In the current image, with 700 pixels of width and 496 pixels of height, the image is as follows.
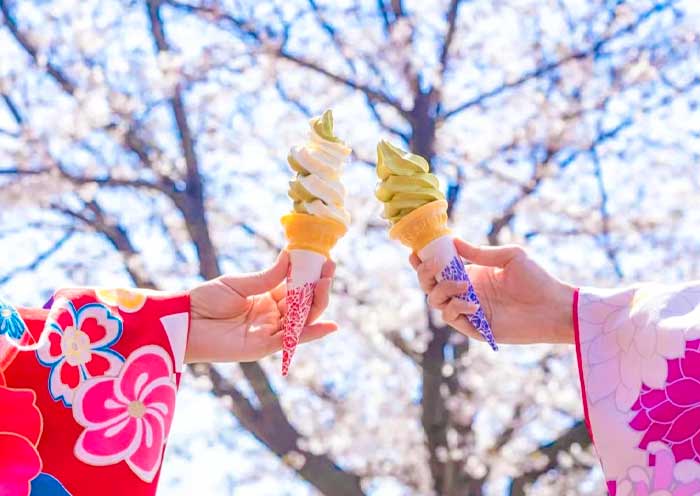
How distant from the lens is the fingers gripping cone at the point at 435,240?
1643mm

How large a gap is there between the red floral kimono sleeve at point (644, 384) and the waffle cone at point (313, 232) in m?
0.44

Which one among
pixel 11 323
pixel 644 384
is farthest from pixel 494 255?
pixel 11 323

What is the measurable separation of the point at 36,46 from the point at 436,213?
4.22 metres

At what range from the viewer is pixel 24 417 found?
61.6 inches

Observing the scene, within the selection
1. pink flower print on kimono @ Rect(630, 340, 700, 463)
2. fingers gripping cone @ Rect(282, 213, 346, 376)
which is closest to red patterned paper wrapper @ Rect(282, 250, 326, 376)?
fingers gripping cone @ Rect(282, 213, 346, 376)

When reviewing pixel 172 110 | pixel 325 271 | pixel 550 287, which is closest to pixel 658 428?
pixel 550 287

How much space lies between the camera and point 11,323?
1.64 meters

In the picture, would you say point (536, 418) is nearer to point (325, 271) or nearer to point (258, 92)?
point (258, 92)

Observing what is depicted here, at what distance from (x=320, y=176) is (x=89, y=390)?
0.52 meters

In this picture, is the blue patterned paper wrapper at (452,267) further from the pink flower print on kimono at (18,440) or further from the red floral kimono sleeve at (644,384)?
the pink flower print on kimono at (18,440)

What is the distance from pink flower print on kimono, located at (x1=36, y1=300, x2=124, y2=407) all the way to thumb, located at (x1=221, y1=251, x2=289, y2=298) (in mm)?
209

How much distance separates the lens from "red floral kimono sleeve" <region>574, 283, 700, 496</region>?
1.50m

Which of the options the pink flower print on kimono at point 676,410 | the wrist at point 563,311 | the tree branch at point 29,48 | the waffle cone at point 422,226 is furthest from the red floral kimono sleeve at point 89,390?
the tree branch at point 29,48

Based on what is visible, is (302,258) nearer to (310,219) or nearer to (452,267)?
(310,219)
